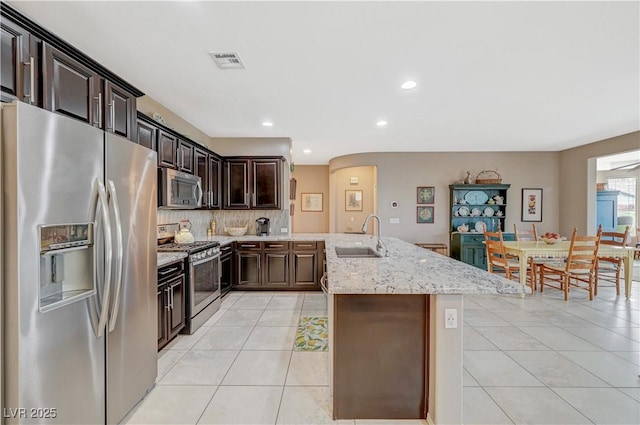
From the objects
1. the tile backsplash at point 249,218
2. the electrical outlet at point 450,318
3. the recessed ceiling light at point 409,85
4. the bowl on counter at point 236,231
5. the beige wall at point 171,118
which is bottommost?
the electrical outlet at point 450,318

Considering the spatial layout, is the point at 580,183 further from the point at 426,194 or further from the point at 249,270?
the point at 249,270

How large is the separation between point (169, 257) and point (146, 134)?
1243 mm

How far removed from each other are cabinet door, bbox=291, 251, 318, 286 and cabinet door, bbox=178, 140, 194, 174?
6.66ft

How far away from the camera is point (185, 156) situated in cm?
363

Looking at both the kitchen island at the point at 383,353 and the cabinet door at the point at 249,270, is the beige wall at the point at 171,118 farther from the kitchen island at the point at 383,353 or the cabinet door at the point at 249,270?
the kitchen island at the point at 383,353

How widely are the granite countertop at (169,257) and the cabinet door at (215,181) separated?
64.6 inches

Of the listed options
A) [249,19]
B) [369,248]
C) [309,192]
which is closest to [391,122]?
[369,248]

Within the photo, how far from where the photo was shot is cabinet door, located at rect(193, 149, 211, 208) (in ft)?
13.1

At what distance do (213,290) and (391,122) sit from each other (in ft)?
11.4

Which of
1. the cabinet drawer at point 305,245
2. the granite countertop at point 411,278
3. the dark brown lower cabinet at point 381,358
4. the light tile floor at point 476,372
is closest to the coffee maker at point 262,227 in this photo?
the cabinet drawer at point 305,245

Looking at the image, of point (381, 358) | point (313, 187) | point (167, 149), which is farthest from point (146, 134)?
point (313, 187)

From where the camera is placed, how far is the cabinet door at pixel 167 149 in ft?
10.1

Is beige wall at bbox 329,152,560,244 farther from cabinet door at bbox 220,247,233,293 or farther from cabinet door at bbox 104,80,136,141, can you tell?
cabinet door at bbox 104,80,136,141

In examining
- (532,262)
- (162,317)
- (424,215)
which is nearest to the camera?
(162,317)
